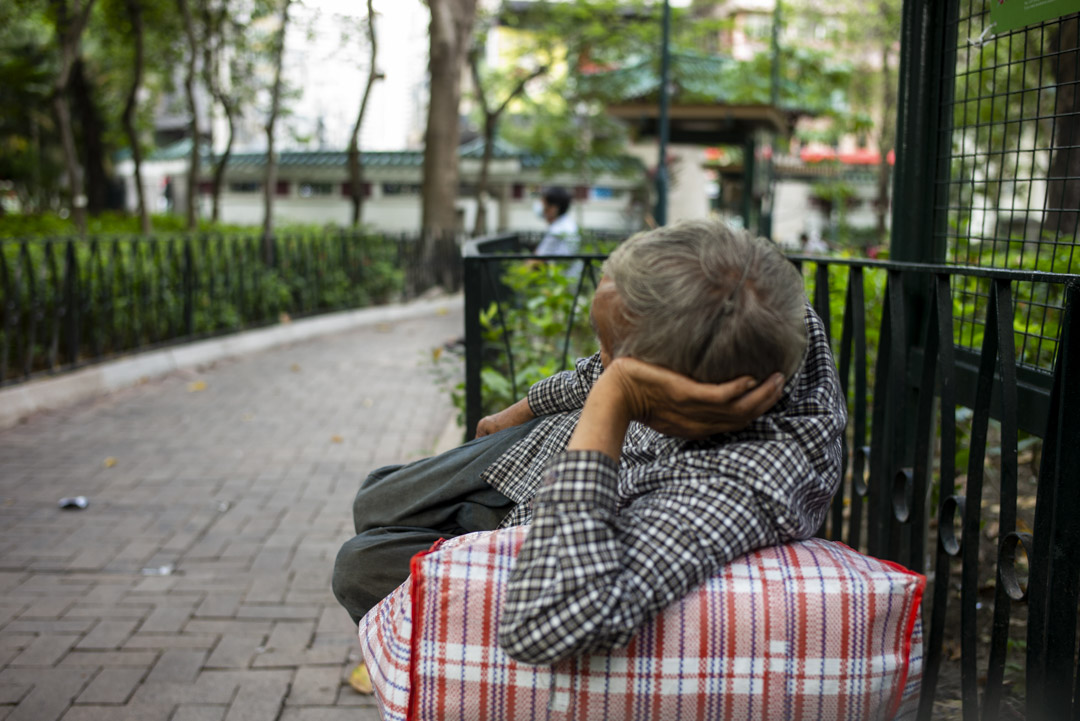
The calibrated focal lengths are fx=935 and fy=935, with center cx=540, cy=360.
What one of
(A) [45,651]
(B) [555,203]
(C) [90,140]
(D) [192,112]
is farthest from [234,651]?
(C) [90,140]

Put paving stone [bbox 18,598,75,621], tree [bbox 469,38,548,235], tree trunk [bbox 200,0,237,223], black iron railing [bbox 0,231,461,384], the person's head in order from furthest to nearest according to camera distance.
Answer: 1. tree [bbox 469,38,548,235]
2. tree trunk [bbox 200,0,237,223]
3. the person's head
4. black iron railing [bbox 0,231,461,384]
5. paving stone [bbox 18,598,75,621]

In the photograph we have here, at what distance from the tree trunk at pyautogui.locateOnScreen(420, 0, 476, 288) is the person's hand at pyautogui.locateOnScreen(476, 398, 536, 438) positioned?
13.2 metres

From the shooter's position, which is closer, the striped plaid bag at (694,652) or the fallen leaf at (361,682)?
the striped plaid bag at (694,652)

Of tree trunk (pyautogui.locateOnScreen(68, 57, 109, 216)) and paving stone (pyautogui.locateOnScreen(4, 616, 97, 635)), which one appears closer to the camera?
paving stone (pyautogui.locateOnScreen(4, 616, 97, 635))

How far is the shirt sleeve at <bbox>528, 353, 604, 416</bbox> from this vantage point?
2057mm

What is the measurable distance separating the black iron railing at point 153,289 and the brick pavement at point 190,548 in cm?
74

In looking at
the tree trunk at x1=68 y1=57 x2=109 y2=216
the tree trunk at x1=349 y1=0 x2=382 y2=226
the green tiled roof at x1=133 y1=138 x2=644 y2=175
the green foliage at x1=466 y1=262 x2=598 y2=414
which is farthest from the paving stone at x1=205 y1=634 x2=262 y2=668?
the green tiled roof at x1=133 y1=138 x2=644 y2=175

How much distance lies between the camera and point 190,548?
167 inches

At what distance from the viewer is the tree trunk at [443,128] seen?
15.5m

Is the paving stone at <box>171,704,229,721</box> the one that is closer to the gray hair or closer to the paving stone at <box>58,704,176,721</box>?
the paving stone at <box>58,704,176,721</box>

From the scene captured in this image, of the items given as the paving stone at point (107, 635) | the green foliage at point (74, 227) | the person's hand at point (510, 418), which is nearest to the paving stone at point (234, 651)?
the paving stone at point (107, 635)

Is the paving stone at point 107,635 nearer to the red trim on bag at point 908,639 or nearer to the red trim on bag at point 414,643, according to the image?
the red trim on bag at point 414,643

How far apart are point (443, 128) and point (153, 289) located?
858 centimetres

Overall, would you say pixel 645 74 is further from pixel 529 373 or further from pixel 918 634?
pixel 918 634
